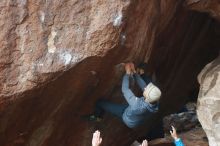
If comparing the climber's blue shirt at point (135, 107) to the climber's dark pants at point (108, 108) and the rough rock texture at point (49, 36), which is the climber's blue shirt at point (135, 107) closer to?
the climber's dark pants at point (108, 108)

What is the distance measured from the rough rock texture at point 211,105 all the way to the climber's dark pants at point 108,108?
65.1 inches

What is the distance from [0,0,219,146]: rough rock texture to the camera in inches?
293

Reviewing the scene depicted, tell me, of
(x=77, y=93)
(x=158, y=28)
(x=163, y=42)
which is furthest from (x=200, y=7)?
(x=77, y=93)

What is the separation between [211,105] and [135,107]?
187 cm

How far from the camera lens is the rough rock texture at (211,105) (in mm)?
9023

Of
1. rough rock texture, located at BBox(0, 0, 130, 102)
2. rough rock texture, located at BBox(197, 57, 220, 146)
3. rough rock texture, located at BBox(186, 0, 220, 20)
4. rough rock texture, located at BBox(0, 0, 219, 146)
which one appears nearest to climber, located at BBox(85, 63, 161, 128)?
rough rock texture, located at BBox(0, 0, 219, 146)

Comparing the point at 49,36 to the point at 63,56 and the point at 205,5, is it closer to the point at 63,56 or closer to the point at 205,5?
the point at 63,56

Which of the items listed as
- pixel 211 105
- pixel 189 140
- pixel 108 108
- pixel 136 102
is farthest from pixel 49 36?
pixel 189 140

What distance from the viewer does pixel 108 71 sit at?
855 cm

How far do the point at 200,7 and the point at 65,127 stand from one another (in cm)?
377

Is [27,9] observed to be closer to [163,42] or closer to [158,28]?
[158,28]

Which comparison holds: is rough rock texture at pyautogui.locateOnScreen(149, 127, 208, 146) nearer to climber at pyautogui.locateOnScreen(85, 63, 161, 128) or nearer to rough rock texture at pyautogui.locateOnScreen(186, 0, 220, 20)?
climber at pyautogui.locateOnScreen(85, 63, 161, 128)

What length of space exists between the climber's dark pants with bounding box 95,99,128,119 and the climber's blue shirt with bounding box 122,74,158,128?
27cm

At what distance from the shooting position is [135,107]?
8266mm
